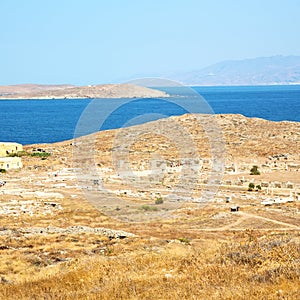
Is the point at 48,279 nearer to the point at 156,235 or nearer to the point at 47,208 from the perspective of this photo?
the point at 156,235

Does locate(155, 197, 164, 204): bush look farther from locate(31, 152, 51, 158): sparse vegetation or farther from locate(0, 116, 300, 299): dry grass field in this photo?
locate(31, 152, 51, 158): sparse vegetation

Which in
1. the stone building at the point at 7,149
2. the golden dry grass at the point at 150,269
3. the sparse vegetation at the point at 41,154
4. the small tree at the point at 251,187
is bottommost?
the sparse vegetation at the point at 41,154

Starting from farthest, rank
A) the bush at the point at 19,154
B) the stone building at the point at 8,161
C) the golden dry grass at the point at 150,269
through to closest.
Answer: the bush at the point at 19,154
the stone building at the point at 8,161
the golden dry grass at the point at 150,269

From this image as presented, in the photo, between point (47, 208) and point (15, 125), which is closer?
point (47, 208)

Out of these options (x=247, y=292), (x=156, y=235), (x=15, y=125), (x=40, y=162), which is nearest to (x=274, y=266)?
(x=247, y=292)

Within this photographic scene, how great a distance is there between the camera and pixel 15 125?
450 ft

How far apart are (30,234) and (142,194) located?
43.8ft

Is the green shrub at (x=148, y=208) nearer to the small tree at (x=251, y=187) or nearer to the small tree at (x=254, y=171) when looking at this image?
the small tree at (x=251, y=187)

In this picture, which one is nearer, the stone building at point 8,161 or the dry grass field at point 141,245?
the dry grass field at point 141,245

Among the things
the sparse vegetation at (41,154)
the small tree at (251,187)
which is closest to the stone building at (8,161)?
the sparse vegetation at (41,154)

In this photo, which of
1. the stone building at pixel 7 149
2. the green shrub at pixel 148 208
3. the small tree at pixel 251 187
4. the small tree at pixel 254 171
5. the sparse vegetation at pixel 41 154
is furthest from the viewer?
the sparse vegetation at pixel 41 154

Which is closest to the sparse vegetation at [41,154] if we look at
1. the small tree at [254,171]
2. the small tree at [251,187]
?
the small tree at [254,171]

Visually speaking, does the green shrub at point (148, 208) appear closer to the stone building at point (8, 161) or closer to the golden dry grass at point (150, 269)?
the golden dry grass at point (150, 269)

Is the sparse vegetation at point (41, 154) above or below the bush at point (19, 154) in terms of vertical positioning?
below
